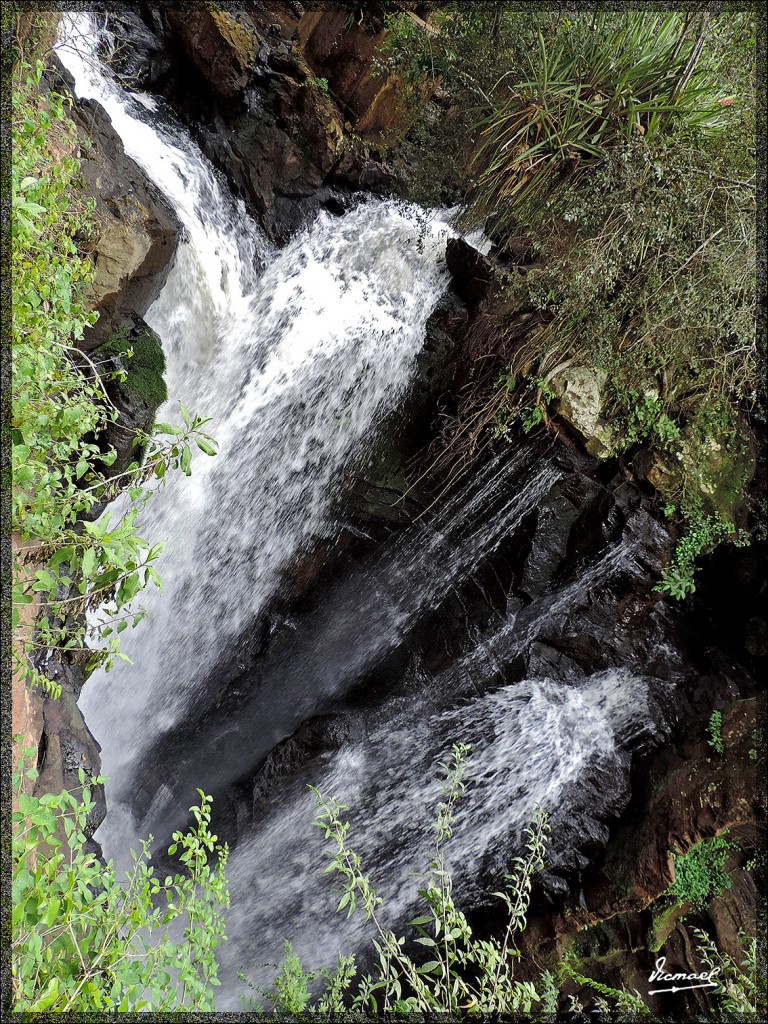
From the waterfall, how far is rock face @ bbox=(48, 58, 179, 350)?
30 cm

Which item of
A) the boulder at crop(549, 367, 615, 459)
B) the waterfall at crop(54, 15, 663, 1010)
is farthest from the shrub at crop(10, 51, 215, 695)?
the boulder at crop(549, 367, 615, 459)

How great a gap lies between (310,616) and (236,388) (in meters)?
1.99

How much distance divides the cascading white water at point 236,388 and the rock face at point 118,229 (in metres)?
0.28

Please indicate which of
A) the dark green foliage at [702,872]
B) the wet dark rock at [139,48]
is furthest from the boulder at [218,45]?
the dark green foliage at [702,872]

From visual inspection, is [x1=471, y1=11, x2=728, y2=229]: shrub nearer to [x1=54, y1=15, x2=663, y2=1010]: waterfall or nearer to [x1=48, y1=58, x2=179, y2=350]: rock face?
[x1=54, y1=15, x2=663, y2=1010]: waterfall

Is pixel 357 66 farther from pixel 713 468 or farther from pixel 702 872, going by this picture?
pixel 702 872

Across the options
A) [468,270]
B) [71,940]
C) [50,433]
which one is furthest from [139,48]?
[71,940]

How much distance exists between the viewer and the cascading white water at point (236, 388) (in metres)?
4.63

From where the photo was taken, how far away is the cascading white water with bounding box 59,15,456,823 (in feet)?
15.2

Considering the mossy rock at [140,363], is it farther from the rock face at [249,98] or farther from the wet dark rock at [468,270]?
the wet dark rock at [468,270]

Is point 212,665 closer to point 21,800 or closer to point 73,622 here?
point 73,622

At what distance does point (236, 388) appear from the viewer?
467 centimetres

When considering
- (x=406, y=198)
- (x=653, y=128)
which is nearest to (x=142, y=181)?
(x=406, y=198)

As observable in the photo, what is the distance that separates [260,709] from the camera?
16.6ft
